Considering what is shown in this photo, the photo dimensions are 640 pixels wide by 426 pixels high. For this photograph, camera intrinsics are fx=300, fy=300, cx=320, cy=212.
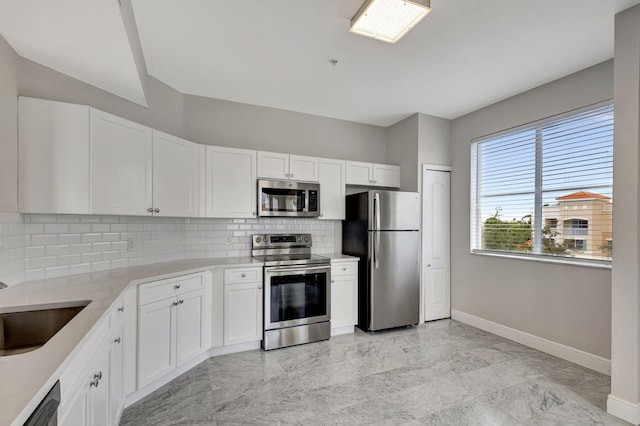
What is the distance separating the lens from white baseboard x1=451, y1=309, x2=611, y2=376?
270 cm

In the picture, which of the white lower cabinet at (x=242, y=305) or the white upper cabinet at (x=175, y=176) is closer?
the white upper cabinet at (x=175, y=176)

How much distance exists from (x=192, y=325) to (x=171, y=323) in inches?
9.6

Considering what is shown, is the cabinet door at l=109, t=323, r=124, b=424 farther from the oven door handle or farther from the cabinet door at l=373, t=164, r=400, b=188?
the cabinet door at l=373, t=164, r=400, b=188

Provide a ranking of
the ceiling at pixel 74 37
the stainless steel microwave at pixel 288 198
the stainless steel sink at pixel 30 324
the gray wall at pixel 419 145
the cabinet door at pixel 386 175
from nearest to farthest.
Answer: the stainless steel sink at pixel 30 324 < the ceiling at pixel 74 37 < the stainless steel microwave at pixel 288 198 < the gray wall at pixel 419 145 < the cabinet door at pixel 386 175

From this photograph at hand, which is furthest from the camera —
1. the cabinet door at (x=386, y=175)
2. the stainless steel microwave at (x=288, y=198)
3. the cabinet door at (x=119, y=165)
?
the cabinet door at (x=386, y=175)

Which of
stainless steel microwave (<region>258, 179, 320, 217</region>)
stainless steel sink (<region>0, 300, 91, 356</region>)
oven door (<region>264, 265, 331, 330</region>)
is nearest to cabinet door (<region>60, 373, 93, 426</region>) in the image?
stainless steel sink (<region>0, 300, 91, 356</region>)

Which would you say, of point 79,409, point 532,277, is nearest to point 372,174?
point 532,277

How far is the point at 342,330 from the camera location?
362cm

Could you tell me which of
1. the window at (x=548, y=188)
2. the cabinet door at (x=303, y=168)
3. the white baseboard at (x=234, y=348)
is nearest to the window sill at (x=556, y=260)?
the window at (x=548, y=188)

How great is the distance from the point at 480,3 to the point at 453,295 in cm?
344

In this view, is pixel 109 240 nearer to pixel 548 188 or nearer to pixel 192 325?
pixel 192 325

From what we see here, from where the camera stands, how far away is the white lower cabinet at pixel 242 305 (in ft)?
9.82

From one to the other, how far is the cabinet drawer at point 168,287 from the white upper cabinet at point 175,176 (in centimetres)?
65

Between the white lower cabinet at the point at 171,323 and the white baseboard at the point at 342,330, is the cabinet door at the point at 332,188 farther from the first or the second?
the white lower cabinet at the point at 171,323
